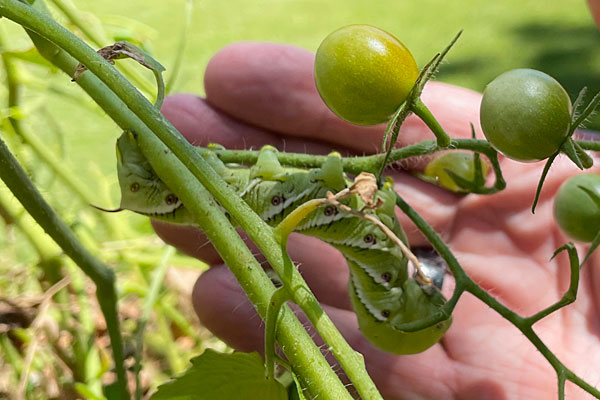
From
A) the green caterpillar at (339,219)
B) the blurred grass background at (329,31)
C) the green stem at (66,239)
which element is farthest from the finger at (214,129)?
the blurred grass background at (329,31)

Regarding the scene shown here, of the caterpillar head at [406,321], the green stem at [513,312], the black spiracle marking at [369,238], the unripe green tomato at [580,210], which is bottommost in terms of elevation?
the caterpillar head at [406,321]

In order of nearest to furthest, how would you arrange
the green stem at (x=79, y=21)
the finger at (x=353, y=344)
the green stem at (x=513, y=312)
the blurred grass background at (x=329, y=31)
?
the green stem at (x=513, y=312) → the green stem at (x=79, y=21) → the finger at (x=353, y=344) → the blurred grass background at (x=329, y=31)

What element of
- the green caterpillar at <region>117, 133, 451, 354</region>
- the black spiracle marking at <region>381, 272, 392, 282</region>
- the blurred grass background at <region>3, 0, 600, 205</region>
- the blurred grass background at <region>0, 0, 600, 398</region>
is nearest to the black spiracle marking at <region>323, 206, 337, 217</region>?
the green caterpillar at <region>117, 133, 451, 354</region>

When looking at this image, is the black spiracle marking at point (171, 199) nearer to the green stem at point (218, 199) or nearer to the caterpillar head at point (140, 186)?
the caterpillar head at point (140, 186)

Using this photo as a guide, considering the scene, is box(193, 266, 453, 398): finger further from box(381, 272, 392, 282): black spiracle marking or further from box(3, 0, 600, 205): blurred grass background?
box(3, 0, 600, 205): blurred grass background

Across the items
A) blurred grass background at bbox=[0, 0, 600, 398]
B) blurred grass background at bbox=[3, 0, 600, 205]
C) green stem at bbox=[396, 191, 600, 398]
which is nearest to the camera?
green stem at bbox=[396, 191, 600, 398]

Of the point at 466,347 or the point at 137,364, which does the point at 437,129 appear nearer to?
the point at 137,364

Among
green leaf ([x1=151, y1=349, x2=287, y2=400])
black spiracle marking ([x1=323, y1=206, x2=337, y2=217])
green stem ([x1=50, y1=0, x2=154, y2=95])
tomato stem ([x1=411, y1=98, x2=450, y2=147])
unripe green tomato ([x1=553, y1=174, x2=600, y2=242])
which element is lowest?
green leaf ([x1=151, y1=349, x2=287, y2=400])

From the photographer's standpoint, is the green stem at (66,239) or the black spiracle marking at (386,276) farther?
the black spiracle marking at (386,276)

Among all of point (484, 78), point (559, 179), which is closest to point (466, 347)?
point (559, 179)
